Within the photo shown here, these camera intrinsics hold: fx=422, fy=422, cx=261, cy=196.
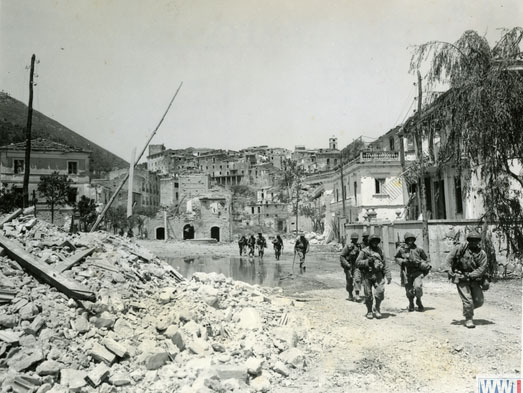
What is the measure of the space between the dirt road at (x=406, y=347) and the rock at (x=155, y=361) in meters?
1.65

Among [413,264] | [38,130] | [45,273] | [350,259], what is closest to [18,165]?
[45,273]

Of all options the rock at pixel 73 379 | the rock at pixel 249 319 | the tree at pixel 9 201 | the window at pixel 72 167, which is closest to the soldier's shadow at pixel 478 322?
the rock at pixel 249 319

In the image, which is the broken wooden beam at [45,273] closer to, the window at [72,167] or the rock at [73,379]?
the rock at [73,379]

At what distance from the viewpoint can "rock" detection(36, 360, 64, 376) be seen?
16.3ft

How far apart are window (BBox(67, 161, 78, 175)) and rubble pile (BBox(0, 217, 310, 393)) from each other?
37.1m

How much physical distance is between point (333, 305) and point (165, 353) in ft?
16.6

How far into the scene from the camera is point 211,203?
164 feet

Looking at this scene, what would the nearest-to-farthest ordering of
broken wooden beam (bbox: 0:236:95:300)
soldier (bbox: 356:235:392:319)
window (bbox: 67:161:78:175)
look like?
1. broken wooden beam (bbox: 0:236:95:300)
2. soldier (bbox: 356:235:392:319)
3. window (bbox: 67:161:78:175)

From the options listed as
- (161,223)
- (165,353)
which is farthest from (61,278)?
(161,223)

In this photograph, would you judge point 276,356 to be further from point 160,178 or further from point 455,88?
point 160,178

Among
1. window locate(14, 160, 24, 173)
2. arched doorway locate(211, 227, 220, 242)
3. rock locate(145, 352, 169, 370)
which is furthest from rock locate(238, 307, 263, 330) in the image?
arched doorway locate(211, 227, 220, 242)

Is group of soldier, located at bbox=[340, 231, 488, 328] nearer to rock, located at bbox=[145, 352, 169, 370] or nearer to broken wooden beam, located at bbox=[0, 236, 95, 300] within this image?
rock, located at bbox=[145, 352, 169, 370]

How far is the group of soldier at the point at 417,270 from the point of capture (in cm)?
713

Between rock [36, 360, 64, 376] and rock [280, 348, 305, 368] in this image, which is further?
rock [280, 348, 305, 368]
